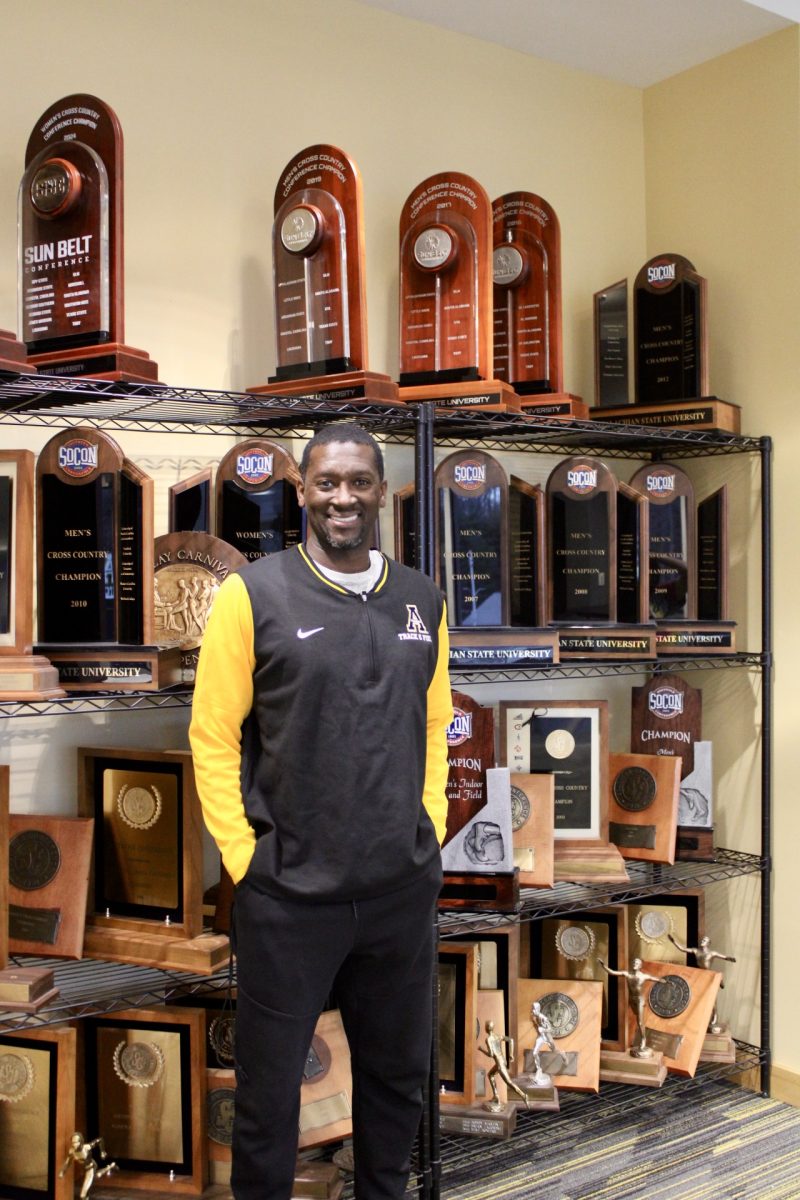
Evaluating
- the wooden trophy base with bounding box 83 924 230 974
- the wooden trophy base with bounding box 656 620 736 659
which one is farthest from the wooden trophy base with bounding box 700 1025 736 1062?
the wooden trophy base with bounding box 83 924 230 974

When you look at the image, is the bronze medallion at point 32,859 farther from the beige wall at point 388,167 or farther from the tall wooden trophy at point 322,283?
the tall wooden trophy at point 322,283

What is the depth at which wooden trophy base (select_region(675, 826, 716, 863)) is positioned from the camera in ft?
10.4

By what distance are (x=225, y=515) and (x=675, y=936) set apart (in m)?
1.70

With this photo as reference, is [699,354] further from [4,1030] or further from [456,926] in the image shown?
[4,1030]

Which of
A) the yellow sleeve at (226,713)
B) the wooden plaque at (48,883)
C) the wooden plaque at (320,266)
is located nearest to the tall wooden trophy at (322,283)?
the wooden plaque at (320,266)

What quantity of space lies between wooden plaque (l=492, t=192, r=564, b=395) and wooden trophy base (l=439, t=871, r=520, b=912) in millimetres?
1197

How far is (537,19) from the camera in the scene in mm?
3072

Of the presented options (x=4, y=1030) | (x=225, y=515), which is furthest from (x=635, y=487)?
(x=4, y=1030)

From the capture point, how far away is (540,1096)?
9.44ft

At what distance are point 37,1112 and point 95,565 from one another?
41.3 inches

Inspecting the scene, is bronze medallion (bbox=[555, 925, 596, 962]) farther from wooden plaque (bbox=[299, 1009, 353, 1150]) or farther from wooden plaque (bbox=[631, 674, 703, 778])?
wooden plaque (bbox=[299, 1009, 353, 1150])

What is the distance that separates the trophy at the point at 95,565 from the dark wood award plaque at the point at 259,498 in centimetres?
28

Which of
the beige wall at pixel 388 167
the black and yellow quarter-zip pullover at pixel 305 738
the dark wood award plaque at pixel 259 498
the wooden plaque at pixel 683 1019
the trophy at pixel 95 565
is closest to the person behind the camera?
the black and yellow quarter-zip pullover at pixel 305 738

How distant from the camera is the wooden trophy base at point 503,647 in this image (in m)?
2.67
